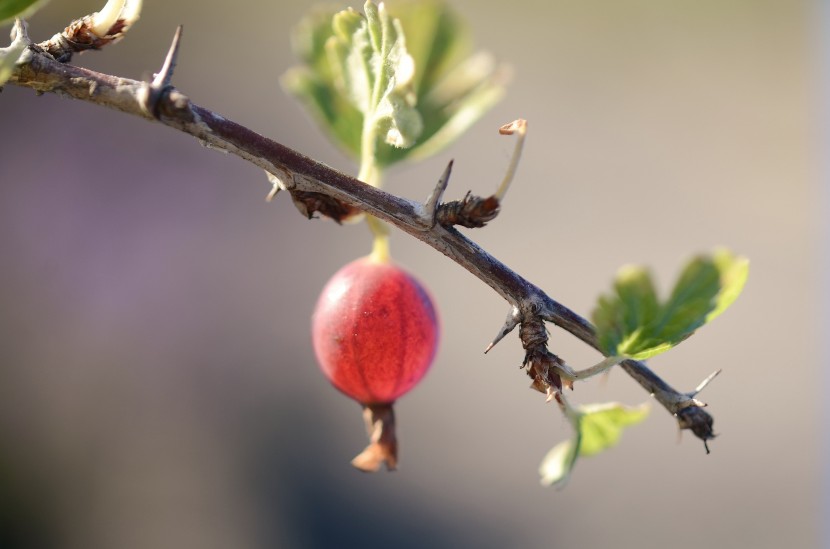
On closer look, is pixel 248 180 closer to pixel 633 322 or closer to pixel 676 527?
pixel 676 527

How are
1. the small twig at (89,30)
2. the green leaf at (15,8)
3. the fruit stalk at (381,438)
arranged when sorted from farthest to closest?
the fruit stalk at (381,438)
the small twig at (89,30)
the green leaf at (15,8)

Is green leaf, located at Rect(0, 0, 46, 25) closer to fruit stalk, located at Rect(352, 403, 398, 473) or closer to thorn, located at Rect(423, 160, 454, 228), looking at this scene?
thorn, located at Rect(423, 160, 454, 228)

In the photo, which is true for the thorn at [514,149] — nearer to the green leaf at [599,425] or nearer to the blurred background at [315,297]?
the green leaf at [599,425]

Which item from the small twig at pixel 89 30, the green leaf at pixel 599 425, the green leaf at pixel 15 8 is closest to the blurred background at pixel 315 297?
the green leaf at pixel 599 425

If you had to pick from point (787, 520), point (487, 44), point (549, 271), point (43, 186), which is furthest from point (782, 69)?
point (43, 186)

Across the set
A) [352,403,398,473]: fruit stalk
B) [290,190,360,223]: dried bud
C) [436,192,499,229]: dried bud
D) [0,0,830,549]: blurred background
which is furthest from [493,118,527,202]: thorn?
[0,0,830,549]: blurred background

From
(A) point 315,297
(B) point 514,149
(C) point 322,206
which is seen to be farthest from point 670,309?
(A) point 315,297
